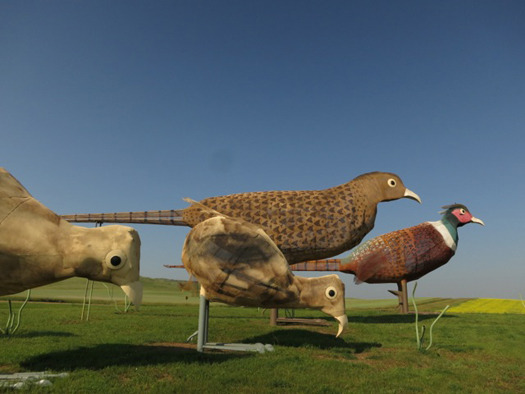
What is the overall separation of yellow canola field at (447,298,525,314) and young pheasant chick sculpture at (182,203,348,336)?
20.1m

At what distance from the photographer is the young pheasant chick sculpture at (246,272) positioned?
5.73 metres

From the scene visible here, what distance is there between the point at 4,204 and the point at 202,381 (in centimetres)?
360

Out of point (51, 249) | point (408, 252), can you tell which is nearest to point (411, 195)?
point (408, 252)

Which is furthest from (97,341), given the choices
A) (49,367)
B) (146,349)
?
(49,367)

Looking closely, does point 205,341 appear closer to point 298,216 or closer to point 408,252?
point 298,216

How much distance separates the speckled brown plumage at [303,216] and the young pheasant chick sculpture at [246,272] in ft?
4.49

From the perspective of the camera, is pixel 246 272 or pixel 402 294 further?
pixel 402 294

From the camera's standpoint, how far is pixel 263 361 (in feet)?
20.3

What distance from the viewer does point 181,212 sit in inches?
316

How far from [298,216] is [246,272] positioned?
89.6 inches

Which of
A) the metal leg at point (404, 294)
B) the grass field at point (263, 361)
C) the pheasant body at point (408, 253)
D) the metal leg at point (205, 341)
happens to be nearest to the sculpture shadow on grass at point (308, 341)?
the grass field at point (263, 361)

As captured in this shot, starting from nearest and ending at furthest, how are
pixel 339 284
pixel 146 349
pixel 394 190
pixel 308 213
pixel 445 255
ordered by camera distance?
pixel 339 284 → pixel 146 349 → pixel 308 213 → pixel 394 190 → pixel 445 255

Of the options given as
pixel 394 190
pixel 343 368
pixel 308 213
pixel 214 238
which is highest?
pixel 394 190

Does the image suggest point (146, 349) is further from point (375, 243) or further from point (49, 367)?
point (375, 243)
